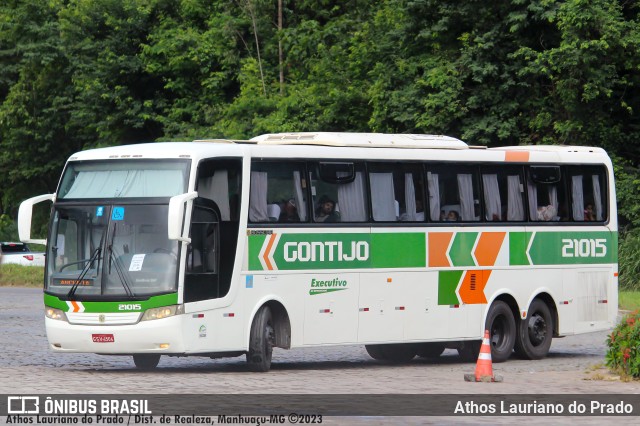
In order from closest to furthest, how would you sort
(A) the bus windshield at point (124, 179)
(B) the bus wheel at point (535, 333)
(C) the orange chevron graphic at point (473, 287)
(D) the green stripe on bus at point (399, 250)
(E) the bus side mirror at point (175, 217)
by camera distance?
1. (E) the bus side mirror at point (175, 217)
2. (A) the bus windshield at point (124, 179)
3. (D) the green stripe on bus at point (399, 250)
4. (C) the orange chevron graphic at point (473, 287)
5. (B) the bus wheel at point (535, 333)

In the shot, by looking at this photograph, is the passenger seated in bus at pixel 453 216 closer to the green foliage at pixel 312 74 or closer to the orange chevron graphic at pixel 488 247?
the orange chevron graphic at pixel 488 247

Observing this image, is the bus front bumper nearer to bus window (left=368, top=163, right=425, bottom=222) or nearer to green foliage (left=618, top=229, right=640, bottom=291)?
bus window (left=368, top=163, right=425, bottom=222)

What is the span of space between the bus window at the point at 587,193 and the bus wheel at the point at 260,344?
7.15 meters

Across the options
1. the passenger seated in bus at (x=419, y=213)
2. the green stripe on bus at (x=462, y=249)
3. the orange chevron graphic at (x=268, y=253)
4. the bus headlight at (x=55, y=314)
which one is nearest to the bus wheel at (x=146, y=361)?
the bus headlight at (x=55, y=314)

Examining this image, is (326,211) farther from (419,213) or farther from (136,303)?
(136,303)

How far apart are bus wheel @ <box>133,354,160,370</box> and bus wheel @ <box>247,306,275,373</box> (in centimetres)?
165

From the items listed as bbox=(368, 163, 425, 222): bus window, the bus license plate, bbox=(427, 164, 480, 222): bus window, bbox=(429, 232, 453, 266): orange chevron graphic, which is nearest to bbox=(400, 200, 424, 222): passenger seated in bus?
bbox=(368, 163, 425, 222): bus window

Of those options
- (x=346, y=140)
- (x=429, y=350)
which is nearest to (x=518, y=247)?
(x=429, y=350)

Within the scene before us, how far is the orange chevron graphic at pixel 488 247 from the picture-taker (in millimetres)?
23078

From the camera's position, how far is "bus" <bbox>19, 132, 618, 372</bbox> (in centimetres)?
1916

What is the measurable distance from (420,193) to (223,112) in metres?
30.6

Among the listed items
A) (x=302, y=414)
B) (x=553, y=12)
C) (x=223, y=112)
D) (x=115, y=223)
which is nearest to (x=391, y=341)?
(x=115, y=223)

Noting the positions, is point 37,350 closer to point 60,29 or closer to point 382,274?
point 382,274

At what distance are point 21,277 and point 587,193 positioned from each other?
28.1m
